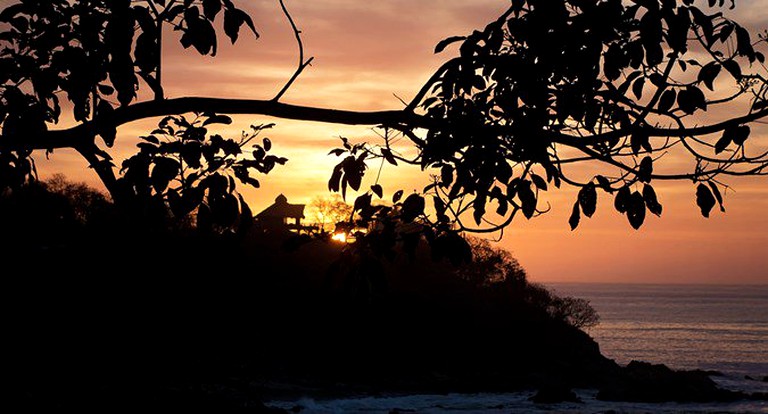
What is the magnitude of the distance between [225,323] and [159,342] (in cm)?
811

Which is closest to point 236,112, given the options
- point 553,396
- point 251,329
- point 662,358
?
point 553,396

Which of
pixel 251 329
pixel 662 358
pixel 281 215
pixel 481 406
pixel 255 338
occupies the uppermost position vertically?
pixel 281 215

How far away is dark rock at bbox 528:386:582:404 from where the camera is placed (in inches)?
2179

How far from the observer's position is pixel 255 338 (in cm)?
5588

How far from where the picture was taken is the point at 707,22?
4469mm

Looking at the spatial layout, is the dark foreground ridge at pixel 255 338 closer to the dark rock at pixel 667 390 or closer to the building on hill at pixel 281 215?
the dark rock at pixel 667 390

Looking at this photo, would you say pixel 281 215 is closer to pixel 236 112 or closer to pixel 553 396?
pixel 553 396

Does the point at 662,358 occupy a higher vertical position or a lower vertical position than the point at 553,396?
lower

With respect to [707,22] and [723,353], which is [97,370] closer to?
[707,22]

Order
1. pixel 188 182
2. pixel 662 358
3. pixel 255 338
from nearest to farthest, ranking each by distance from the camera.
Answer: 1. pixel 188 182
2. pixel 255 338
3. pixel 662 358

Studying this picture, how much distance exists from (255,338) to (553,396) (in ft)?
64.0

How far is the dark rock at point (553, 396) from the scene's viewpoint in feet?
182

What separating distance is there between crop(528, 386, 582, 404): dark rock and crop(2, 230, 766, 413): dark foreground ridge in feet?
0.43

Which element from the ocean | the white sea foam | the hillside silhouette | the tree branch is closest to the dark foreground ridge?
the hillside silhouette
